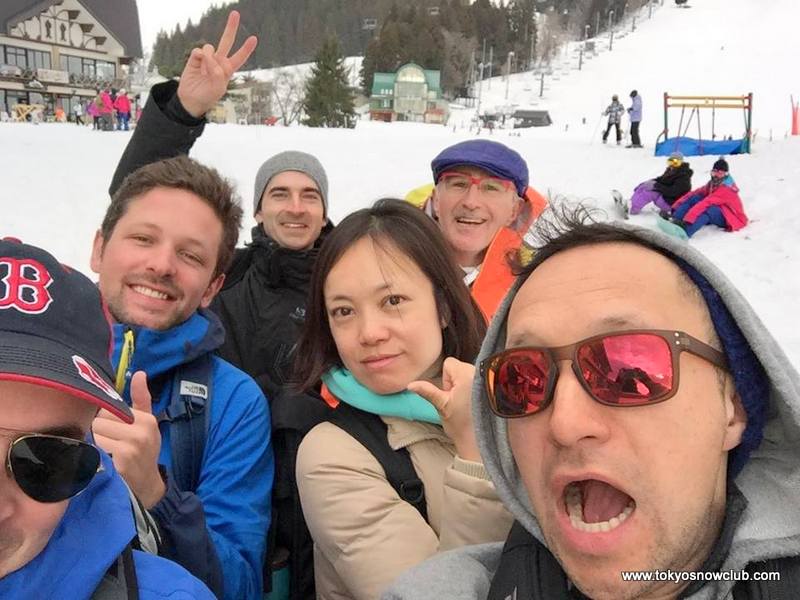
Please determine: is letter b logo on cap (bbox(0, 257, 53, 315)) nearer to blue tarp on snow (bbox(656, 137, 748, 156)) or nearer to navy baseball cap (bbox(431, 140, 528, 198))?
navy baseball cap (bbox(431, 140, 528, 198))

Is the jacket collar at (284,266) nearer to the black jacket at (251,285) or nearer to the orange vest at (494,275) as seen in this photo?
the black jacket at (251,285)

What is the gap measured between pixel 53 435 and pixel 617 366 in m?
1.10

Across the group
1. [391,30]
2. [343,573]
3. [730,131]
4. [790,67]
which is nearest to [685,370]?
[343,573]

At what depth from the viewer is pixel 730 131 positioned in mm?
35250

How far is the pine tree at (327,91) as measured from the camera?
49344mm

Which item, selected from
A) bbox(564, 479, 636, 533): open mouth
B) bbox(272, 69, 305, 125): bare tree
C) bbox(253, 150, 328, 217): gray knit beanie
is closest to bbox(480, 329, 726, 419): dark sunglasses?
bbox(564, 479, 636, 533): open mouth

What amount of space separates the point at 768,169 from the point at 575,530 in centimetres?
1527

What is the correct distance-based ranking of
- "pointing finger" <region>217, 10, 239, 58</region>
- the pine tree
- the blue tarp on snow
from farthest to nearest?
the pine tree, the blue tarp on snow, "pointing finger" <region>217, 10, 239, 58</region>

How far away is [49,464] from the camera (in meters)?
1.18

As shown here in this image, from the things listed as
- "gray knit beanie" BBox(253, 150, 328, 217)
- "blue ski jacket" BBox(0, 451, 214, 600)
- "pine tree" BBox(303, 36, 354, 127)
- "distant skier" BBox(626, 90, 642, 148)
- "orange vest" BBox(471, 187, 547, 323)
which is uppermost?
"pine tree" BBox(303, 36, 354, 127)

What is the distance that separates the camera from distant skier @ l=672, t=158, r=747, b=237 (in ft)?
37.2

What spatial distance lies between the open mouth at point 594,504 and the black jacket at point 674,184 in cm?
1209

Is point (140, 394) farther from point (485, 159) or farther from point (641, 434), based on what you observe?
point (485, 159)

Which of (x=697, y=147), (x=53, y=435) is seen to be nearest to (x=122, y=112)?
(x=697, y=147)
